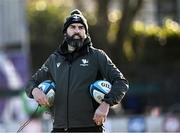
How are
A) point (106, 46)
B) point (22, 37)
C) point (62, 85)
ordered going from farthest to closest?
point (106, 46) → point (22, 37) → point (62, 85)

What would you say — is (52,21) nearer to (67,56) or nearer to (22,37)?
(22,37)

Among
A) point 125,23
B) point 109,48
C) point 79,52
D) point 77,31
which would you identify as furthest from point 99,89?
point 125,23

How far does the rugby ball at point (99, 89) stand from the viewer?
6.43m

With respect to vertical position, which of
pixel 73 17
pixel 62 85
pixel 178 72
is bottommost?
pixel 178 72

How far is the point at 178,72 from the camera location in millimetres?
25625

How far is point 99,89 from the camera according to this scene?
6414 mm

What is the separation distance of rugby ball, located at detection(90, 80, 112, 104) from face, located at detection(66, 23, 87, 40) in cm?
44

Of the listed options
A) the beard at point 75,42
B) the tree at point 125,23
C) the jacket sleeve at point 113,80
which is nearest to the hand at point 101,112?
the jacket sleeve at point 113,80

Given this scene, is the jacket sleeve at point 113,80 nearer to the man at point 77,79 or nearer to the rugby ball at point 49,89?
the man at point 77,79

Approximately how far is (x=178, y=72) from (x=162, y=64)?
1504 mm

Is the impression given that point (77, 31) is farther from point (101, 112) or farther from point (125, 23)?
point (125, 23)

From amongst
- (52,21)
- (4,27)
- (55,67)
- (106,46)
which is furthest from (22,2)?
(55,67)

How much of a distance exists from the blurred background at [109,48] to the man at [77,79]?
1080cm

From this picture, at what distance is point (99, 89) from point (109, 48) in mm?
19018
